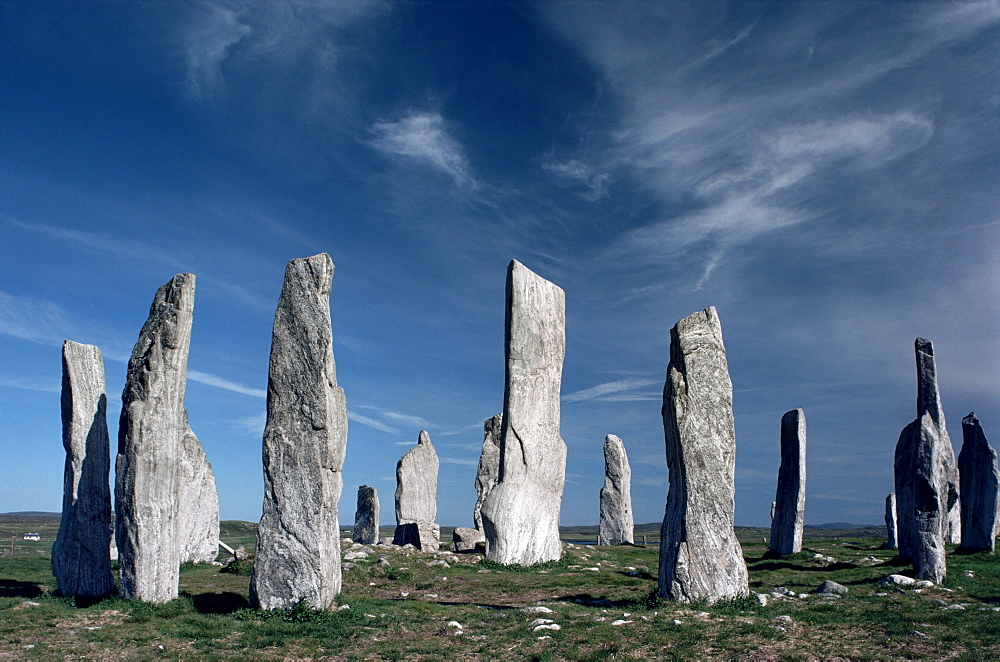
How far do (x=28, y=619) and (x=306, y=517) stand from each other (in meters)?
4.33

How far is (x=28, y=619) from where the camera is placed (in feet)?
34.6

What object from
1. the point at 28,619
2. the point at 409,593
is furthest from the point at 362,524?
the point at 28,619

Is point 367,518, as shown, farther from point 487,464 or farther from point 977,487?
point 977,487

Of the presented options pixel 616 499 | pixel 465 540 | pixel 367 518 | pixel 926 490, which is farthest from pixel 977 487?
pixel 367 518

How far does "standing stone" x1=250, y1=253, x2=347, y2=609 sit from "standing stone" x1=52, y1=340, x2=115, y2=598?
13.2 ft

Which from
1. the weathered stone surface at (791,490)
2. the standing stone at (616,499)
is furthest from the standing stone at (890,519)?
the standing stone at (616,499)

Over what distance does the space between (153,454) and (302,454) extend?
263 cm

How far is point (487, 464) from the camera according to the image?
1093 inches

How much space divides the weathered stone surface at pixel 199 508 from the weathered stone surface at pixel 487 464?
1042cm

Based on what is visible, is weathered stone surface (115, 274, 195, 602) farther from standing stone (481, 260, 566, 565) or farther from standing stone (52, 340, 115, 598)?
standing stone (481, 260, 566, 565)

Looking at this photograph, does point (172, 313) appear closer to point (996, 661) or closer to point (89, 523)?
point (89, 523)

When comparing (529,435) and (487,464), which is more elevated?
(529,435)

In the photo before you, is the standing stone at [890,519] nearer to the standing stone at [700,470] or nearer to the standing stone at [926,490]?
the standing stone at [926,490]

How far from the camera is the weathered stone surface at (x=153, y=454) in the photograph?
11.4 meters
